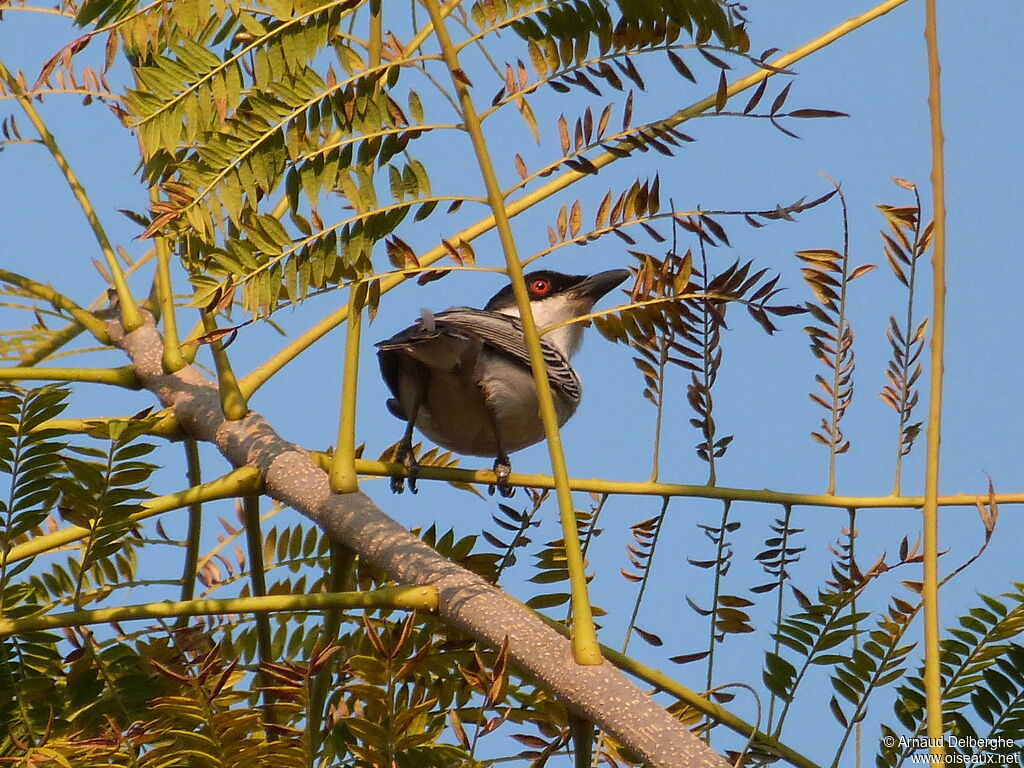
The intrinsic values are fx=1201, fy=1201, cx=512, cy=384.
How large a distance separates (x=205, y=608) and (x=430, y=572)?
0.51 meters

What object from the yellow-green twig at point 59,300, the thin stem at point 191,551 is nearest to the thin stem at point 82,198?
the yellow-green twig at point 59,300

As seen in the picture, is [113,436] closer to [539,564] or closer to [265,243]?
[265,243]

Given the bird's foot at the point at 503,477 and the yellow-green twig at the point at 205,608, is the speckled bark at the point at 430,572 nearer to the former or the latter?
the yellow-green twig at the point at 205,608

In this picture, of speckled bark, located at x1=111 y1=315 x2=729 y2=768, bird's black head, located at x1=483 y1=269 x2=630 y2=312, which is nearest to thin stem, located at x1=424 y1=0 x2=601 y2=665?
speckled bark, located at x1=111 y1=315 x2=729 y2=768

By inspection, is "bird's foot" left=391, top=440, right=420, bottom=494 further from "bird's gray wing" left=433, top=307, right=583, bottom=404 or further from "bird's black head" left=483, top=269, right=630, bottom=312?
"bird's black head" left=483, top=269, right=630, bottom=312

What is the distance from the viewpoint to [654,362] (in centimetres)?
296

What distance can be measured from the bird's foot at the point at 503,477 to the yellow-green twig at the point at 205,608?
2.49 feet

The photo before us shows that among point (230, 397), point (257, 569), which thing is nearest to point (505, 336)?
point (230, 397)

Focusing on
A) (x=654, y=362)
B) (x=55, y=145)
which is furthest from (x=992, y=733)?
(x=55, y=145)

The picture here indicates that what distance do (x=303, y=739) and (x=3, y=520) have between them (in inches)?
33.2

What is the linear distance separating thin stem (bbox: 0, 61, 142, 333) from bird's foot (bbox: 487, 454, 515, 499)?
1334 mm

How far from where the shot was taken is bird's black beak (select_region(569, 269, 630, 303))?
271 inches

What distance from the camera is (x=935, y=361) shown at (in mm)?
2062

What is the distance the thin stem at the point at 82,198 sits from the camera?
3976 mm
